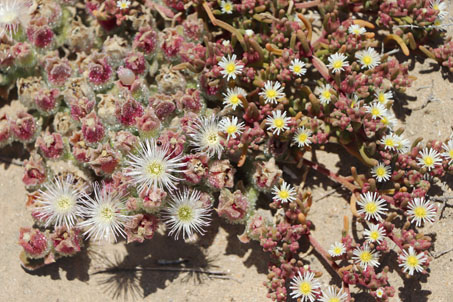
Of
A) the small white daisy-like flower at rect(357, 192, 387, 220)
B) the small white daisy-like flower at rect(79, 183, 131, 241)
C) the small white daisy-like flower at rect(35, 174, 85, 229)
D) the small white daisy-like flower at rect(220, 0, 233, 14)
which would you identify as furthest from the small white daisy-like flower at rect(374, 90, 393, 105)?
the small white daisy-like flower at rect(35, 174, 85, 229)

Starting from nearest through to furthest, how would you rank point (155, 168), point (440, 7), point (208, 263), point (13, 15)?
1. point (155, 168)
2. point (208, 263)
3. point (440, 7)
4. point (13, 15)

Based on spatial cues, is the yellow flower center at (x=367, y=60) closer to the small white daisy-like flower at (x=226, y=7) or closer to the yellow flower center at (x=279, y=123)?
the yellow flower center at (x=279, y=123)

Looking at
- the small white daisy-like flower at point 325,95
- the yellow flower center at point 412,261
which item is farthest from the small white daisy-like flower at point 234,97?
the yellow flower center at point 412,261

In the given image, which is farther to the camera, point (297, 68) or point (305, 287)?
point (297, 68)

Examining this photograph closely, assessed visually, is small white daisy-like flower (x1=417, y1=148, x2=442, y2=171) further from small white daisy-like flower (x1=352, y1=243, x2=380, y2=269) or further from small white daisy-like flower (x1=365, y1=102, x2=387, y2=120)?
small white daisy-like flower (x1=352, y1=243, x2=380, y2=269)

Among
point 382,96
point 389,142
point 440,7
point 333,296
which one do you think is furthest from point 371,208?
point 440,7

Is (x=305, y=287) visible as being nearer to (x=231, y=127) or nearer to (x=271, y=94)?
(x=231, y=127)
